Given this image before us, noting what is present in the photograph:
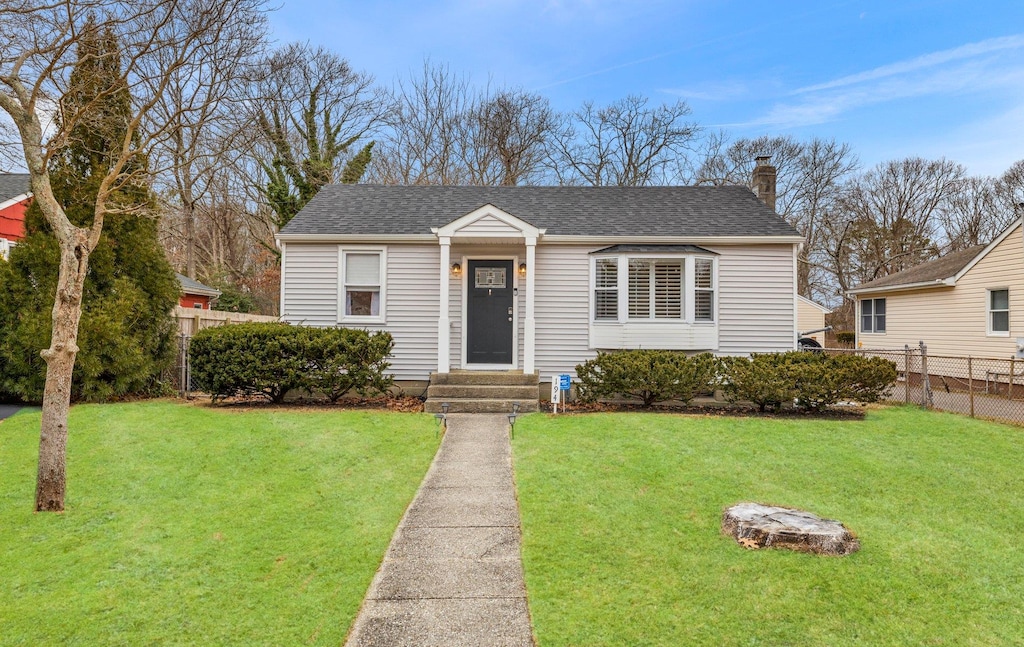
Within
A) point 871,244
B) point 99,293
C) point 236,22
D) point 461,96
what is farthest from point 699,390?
point 871,244

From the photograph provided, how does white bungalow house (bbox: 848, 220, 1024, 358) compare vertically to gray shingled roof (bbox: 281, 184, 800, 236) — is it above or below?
below

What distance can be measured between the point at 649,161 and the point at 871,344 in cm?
1484

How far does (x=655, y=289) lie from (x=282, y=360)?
6750mm

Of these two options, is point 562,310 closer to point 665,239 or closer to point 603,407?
point 603,407

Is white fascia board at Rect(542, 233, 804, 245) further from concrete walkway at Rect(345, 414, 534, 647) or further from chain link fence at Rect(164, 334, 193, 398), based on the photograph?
chain link fence at Rect(164, 334, 193, 398)

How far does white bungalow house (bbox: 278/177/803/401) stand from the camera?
1016 centimetres

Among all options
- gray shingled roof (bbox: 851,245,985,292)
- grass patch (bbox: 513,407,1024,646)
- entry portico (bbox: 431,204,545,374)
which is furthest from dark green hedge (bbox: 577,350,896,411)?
gray shingled roof (bbox: 851,245,985,292)

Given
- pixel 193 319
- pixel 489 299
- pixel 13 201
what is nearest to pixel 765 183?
pixel 489 299

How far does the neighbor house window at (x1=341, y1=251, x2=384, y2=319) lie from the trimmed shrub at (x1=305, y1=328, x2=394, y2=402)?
54.8 inches

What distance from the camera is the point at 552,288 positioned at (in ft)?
34.2

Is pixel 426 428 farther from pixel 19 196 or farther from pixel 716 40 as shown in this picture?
pixel 19 196

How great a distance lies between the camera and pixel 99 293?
29.2ft

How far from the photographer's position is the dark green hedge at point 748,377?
28.2 ft

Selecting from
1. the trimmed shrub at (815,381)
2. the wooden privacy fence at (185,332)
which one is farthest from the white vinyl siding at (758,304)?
the wooden privacy fence at (185,332)
